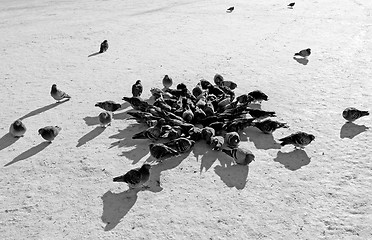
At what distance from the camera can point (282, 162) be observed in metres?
6.96

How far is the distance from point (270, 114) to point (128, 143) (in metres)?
2.88

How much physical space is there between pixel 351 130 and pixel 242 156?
257 cm

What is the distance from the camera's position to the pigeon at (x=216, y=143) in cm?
722

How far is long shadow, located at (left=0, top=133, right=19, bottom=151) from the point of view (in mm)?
7812

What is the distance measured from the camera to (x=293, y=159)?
7.04m

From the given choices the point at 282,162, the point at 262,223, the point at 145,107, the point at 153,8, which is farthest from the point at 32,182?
the point at 153,8

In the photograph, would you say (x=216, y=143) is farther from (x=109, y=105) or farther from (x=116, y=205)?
(x=109, y=105)

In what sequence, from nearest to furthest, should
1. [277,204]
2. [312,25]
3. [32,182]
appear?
[277,204]
[32,182]
[312,25]

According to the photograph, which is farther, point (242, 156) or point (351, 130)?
point (351, 130)

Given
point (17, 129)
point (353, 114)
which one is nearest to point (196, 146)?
point (353, 114)

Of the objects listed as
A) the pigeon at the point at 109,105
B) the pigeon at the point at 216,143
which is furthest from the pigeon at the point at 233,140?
the pigeon at the point at 109,105

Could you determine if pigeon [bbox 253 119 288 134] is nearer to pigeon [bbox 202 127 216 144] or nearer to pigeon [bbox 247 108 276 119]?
pigeon [bbox 247 108 276 119]

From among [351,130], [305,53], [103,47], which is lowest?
[305,53]

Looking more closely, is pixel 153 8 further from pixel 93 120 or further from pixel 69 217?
pixel 69 217
